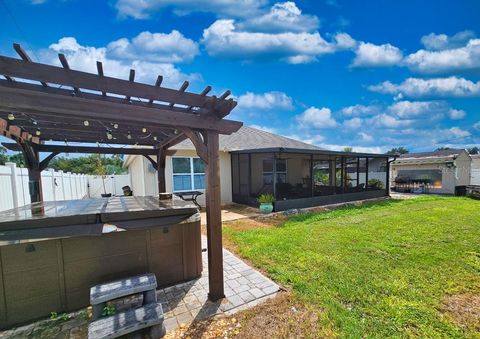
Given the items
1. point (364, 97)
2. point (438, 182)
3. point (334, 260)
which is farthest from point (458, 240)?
point (364, 97)

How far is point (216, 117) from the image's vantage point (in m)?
2.82

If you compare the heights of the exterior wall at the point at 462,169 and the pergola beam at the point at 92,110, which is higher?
the pergola beam at the point at 92,110

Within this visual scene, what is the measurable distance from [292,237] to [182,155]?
624 cm

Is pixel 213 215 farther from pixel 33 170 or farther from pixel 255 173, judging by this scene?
pixel 255 173

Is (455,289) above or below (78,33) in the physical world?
below

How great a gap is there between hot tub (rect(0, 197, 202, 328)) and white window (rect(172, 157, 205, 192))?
6.49 metres

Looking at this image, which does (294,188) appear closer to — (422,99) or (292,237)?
(292,237)

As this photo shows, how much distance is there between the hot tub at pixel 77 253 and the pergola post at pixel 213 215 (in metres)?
0.59

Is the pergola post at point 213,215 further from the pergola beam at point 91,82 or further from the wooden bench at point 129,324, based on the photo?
the wooden bench at point 129,324

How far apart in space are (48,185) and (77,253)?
24.4 feet

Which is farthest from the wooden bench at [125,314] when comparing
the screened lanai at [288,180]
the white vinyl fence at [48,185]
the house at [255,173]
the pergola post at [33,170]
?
the screened lanai at [288,180]

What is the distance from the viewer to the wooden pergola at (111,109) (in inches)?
76.0

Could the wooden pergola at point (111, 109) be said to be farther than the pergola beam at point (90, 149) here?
No

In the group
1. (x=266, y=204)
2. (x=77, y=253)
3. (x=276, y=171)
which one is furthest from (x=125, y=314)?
(x=276, y=171)
